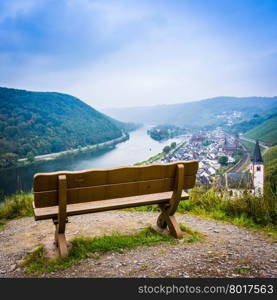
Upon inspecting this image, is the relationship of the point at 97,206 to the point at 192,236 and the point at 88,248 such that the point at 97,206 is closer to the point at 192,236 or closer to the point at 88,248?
the point at 88,248

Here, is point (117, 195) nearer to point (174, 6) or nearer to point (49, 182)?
point (49, 182)

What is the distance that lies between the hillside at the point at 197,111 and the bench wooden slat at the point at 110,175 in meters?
32.8

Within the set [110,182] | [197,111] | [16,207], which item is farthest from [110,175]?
[197,111]

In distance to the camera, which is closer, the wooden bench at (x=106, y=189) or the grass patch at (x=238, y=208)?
the wooden bench at (x=106, y=189)

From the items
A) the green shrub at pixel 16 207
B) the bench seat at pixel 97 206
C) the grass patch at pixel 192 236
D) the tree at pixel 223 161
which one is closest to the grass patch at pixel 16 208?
the green shrub at pixel 16 207

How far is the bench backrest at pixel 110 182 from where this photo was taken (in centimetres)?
220

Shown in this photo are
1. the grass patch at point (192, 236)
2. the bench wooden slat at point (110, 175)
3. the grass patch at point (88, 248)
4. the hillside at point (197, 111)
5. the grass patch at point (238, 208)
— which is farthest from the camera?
the hillside at point (197, 111)

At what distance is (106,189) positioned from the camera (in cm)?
244

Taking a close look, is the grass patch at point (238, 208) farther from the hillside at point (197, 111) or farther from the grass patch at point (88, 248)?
the hillside at point (197, 111)

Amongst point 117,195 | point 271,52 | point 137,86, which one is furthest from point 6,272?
point 137,86

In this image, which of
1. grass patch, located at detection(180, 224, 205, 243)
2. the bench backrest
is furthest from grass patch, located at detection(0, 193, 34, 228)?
grass patch, located at detection(180, 224, 205, 243)

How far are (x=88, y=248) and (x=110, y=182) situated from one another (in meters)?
0.77

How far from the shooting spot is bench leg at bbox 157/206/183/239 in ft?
9.30

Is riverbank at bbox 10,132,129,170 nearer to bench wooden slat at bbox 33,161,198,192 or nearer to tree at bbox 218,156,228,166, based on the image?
tree at bbox 218,156,228,166
